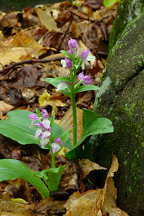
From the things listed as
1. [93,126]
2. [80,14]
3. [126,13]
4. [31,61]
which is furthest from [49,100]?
[80,14]

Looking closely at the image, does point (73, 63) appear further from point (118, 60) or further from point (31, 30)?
point (31, 30)

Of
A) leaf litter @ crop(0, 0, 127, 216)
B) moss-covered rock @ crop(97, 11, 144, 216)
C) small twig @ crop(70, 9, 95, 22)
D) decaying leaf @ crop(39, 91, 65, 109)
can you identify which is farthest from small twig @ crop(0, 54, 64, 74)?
moss-covered rock @ crop(97, 11, 144, 216)

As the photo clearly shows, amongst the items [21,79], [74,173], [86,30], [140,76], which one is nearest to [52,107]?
[21,79]

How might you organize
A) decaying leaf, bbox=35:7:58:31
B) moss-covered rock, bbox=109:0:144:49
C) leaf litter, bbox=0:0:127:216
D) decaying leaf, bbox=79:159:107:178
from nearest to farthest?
leaf litter, bbox=0:0:127:216, decaying leaf, bbox=79:159:107:178, moss-covered rock, bbox=109:0:144:49, decaying leaf, bbox=35:7:58:31

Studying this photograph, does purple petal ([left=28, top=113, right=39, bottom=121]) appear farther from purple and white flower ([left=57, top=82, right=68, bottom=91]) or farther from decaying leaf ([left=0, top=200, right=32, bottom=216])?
decaying leaf ([left=0, top=200, right=32, bottom=216])

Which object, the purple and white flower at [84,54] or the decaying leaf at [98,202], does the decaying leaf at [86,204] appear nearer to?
the decaying leaf at [98,202]

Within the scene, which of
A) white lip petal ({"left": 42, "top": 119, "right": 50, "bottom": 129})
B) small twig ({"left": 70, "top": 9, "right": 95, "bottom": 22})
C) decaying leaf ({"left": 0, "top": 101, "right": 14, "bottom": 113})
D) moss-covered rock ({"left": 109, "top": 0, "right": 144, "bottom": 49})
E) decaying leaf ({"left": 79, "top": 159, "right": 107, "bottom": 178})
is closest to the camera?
white lip petal ({"left": 42, "top": 119, "right": 50, "bottom": 129})

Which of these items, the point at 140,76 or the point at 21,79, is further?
the point at 21,79
